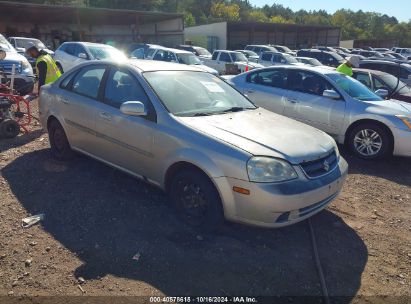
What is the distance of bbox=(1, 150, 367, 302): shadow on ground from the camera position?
297 centimetres

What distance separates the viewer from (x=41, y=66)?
25.3 ft

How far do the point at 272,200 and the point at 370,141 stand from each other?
3858 millimetres

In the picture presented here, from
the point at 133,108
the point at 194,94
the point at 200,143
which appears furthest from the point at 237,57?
the point at 200,143

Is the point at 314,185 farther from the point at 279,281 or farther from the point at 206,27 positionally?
the point at 206,27

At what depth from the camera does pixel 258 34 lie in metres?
47.2

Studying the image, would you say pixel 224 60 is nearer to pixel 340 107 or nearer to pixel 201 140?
pixel 340 107

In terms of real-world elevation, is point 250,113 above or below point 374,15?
below

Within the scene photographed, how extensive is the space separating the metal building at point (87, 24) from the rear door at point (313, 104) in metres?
23.8

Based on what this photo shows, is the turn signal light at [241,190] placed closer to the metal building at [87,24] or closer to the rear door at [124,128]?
the rear door at [124,128]

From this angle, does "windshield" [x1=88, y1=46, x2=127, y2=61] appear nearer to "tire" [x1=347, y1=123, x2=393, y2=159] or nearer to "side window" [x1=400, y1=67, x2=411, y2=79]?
"tire" [x1=347, y1=123, x2=393, y2=159]

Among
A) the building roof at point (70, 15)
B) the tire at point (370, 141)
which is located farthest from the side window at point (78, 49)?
the building roof at point (70, 15)

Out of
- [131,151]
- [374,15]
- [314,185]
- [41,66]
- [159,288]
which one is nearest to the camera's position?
[159,288]

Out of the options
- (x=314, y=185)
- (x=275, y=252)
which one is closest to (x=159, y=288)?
(x=275, y=252)

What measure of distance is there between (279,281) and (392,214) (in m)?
2.14
